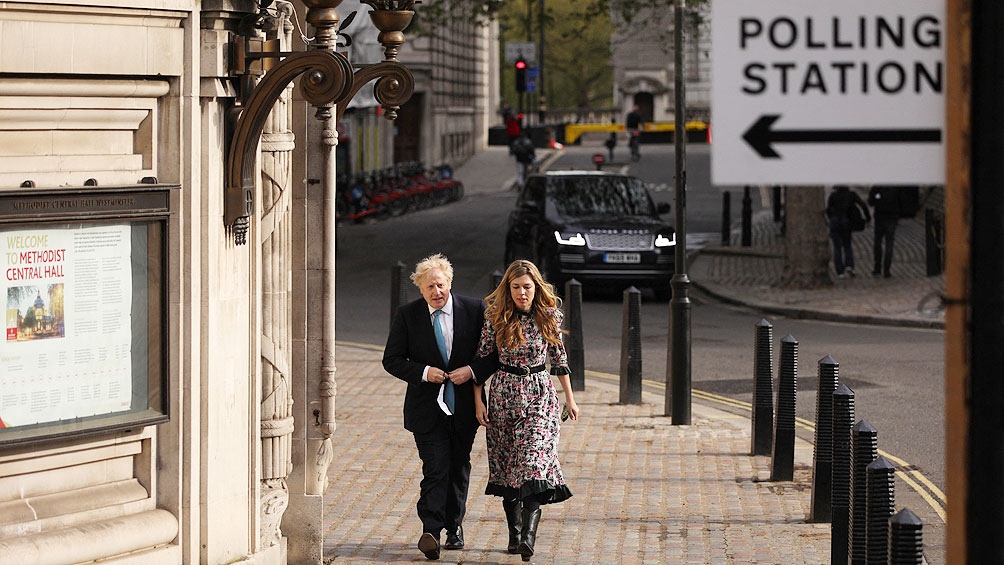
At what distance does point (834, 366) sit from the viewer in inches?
369

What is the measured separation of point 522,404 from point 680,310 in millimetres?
4597

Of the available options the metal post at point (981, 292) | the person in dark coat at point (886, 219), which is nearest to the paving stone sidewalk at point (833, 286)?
the person in dark coat at point (886, 219)

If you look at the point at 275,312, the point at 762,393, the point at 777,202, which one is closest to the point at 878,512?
the point at 275,312

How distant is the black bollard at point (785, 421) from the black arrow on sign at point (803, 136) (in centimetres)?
746

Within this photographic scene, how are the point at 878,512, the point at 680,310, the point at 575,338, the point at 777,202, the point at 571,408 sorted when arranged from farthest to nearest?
the point at 777,202 → the point at 575,338 → the point at 680,310 → the point at 571,408 → the point at 878,512

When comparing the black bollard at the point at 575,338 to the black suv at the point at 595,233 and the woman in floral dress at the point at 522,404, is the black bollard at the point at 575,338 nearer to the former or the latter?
the woman in floral dress at the point at 522,404

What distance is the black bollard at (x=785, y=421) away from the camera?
407 inches

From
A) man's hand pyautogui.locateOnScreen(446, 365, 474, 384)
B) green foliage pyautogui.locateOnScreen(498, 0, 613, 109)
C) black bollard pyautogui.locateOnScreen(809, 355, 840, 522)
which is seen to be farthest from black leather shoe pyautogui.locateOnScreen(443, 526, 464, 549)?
green foliage pyautogui.locateOnScreen(498, 0, 613, 109)

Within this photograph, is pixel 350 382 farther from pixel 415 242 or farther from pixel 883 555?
pixel 415 242

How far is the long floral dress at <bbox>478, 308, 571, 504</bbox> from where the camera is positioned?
8.30m

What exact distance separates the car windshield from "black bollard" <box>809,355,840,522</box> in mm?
12984

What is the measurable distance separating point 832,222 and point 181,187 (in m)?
18.5

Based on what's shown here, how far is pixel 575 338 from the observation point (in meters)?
14.5

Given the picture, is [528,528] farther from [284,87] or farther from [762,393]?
[762,393]
